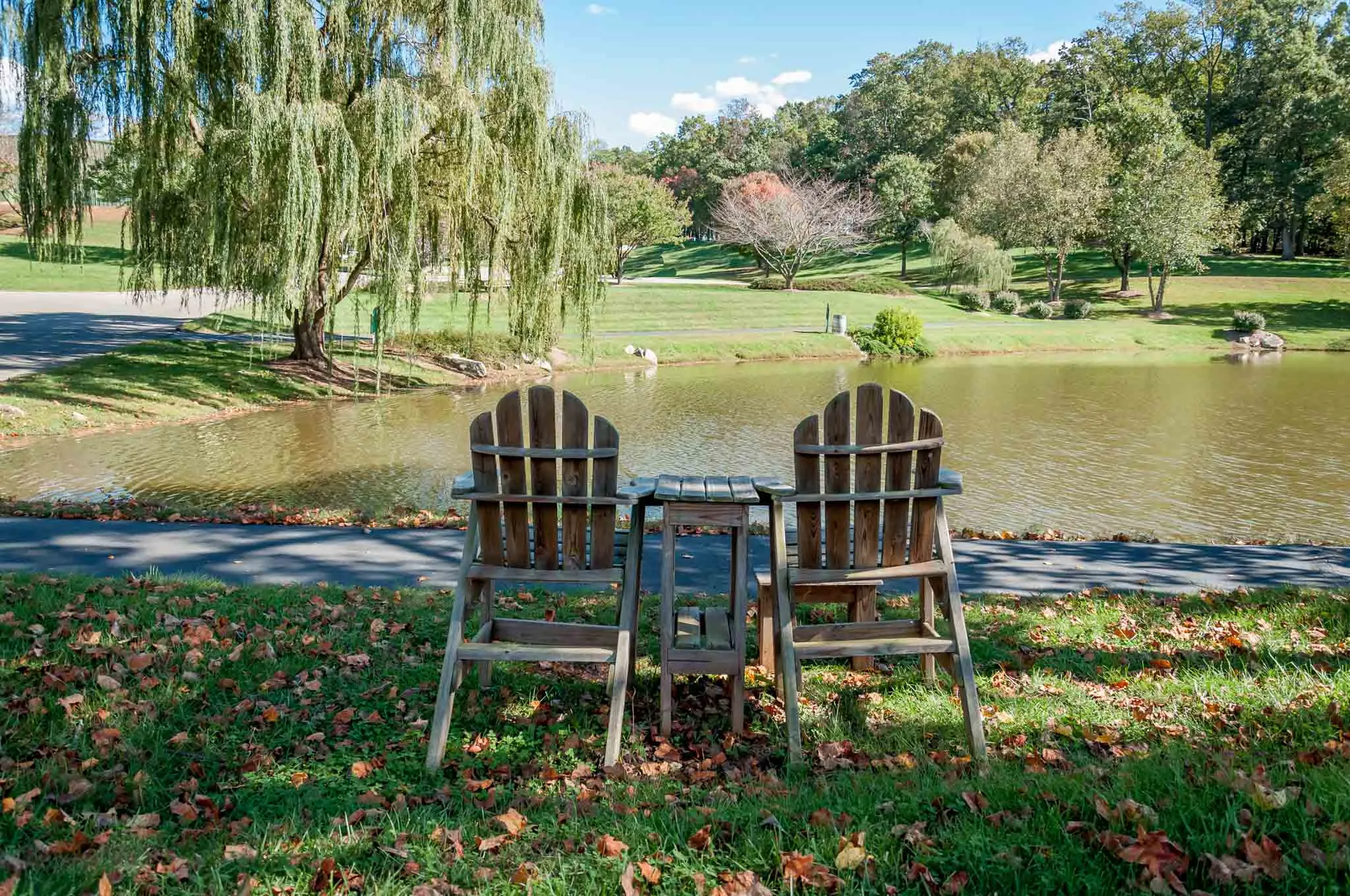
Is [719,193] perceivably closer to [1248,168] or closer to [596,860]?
[1248,168]

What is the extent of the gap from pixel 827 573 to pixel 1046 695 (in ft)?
4.28

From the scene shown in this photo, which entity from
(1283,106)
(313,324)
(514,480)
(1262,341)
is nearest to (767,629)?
(514,480)

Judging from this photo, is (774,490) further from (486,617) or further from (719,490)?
(486,617)

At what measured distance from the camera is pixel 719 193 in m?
75.9

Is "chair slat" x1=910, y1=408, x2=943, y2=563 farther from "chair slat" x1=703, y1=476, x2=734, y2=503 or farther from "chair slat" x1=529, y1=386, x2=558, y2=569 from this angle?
"chair slat" x1=529, y1=386, x2=558, y2=569

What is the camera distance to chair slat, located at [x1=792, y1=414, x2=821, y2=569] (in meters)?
4.24

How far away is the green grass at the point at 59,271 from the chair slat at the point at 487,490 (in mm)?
35257

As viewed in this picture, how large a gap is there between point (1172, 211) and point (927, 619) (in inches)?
1717

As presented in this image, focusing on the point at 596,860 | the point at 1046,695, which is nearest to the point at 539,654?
the point at 596,860

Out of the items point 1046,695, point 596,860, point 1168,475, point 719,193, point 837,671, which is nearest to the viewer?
point 596,860

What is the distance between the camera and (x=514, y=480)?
4.29m

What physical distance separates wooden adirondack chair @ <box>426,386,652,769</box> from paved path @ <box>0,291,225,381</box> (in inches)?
625

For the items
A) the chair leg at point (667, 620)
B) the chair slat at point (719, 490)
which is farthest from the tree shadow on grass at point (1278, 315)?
the chair leg at point (667, 620)

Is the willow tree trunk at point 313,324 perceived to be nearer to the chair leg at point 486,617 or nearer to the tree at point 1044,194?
the chair leg at point 486,617
